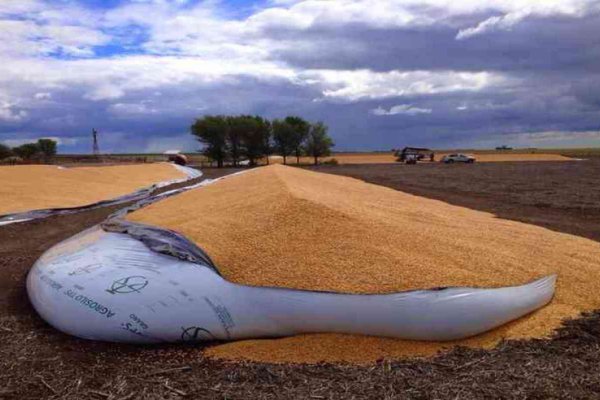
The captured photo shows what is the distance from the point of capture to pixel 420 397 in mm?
2771

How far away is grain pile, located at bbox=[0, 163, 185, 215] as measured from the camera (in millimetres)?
11008

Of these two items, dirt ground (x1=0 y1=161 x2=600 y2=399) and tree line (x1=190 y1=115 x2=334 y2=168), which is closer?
dirt ground (x1=0 y1=161 x2=600 y2=399)

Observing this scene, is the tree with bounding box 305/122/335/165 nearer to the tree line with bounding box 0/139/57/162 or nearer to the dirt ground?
the tree line with bounding box 0/139/57/162

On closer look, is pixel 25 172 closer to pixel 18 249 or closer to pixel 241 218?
pixel 18 249

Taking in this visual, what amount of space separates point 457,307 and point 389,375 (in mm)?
712

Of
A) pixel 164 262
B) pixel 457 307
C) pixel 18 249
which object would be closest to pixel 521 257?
pixel 457 307

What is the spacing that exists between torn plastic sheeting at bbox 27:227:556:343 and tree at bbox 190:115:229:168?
38575mm

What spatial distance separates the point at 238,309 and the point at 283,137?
42625 millimetres

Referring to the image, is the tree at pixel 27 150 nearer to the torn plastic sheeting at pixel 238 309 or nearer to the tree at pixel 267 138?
the tree at pixel 267 138

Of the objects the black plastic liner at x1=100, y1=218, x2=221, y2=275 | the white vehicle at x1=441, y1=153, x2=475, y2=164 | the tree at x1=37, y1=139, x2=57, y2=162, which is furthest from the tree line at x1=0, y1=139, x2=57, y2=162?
the black plastic liner at x1=100, y1=218, x2=221, y2=275

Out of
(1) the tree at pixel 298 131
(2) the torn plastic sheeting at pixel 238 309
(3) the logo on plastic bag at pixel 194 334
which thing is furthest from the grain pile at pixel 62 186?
(1) the tree at pixel 298 131

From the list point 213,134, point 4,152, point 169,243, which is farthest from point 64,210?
point 4,152

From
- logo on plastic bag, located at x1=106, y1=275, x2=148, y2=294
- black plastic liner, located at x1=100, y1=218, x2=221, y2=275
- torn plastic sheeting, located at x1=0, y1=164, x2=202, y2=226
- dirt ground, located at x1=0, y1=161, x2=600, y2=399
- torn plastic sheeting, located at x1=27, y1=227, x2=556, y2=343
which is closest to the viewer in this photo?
dirt ground, located at x1=0, y1=161, x2=600, y2=399

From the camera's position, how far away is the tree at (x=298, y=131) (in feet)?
152
